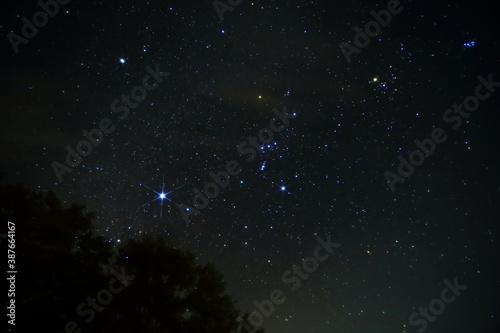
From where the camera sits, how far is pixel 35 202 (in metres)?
8.82

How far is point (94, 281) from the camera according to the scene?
30.1ft

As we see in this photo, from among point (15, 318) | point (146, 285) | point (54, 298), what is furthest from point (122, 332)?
point (15, 318)

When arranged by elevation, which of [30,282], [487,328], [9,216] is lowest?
[487,328]

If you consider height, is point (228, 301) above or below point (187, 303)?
below

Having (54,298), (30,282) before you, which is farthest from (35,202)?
(54,298)

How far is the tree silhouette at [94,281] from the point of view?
8125mm

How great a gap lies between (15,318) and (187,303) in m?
4.35

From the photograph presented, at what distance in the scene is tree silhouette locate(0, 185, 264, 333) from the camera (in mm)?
8125

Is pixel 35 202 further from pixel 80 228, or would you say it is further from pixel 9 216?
pixel 80 228

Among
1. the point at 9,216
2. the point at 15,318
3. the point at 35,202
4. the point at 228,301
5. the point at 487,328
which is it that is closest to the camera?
the point at 15,318

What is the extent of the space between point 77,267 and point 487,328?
105 metres

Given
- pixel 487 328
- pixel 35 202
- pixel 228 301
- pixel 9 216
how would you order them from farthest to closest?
pixel 487 328 → pixel 228 301 → pixel 35 202 → pixel 9 216

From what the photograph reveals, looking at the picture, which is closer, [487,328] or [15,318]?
[15,318]

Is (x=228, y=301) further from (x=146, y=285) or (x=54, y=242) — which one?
(x=54, y=242)
